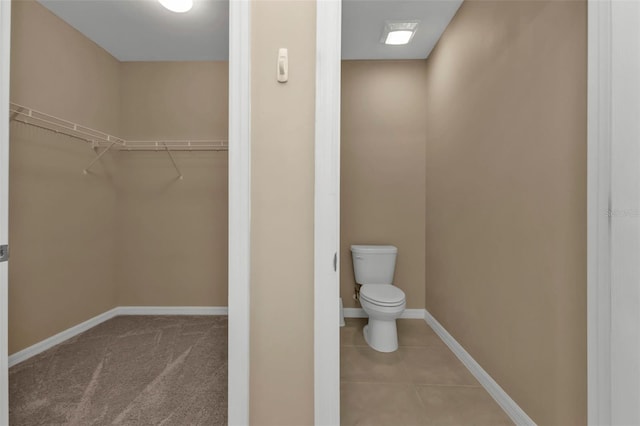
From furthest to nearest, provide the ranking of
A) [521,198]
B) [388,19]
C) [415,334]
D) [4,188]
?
[415,334] < [388,19] < [521,198] < [4,188]

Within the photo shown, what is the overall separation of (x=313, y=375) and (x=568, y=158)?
1.37 m

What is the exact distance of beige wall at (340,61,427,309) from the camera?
8.83 feet

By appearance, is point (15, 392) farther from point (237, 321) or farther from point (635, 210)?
point (635, 210)

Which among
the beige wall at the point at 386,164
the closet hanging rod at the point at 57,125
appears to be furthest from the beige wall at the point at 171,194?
the beige wall at the point at 386,164

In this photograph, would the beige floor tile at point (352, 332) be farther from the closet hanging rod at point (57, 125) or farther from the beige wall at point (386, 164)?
the closet hanging rod at point (57, 125)

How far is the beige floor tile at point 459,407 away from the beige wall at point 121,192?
204 cm

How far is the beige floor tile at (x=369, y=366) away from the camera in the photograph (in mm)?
1712

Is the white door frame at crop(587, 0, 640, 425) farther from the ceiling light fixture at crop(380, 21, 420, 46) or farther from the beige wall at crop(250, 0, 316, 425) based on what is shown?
the ceiling light fixture at crop(380, 21, 420, 46)

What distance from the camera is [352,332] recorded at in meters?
2.36

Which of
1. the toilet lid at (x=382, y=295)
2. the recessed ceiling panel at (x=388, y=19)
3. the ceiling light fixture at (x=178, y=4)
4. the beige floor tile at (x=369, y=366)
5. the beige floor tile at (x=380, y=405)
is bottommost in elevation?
the beige floor tile at (x=380, y=405)

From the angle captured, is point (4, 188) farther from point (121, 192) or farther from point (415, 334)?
point (415, 334)

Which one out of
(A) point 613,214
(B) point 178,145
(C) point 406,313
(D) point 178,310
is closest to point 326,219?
(A) point 613,214

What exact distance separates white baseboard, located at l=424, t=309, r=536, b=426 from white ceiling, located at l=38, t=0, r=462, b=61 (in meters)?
2.49

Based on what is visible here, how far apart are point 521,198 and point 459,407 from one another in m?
1.17
